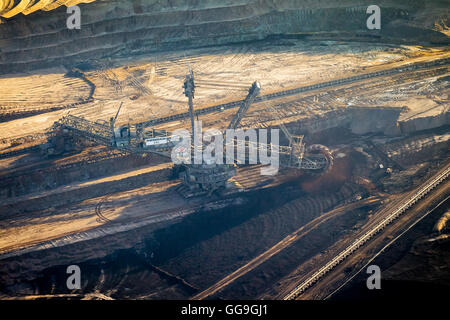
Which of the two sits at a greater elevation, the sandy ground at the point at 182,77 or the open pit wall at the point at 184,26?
the open pit wall at the point at 184,26

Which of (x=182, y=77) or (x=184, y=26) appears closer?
(x=182, y=77)

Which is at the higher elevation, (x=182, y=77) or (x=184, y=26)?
(x=184, y=26)

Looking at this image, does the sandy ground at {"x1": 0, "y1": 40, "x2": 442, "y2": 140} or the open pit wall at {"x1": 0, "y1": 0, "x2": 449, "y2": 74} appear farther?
Result: the open pit wall at {"x1": 0, "y1": 0, "x2": 449, "y2": 74}

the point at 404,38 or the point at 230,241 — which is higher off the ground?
the point at 404,38

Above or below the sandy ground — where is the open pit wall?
above

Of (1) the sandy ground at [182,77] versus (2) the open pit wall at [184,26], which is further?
(2) the open pit wall at [184,26]

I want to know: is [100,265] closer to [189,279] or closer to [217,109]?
[189,279]

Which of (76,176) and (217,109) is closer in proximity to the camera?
(76,176)
